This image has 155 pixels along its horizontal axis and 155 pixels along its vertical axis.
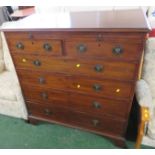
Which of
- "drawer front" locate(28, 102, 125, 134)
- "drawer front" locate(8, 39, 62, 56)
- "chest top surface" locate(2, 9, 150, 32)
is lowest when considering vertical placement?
"drawer front" locate(28, 102, 125, 134)

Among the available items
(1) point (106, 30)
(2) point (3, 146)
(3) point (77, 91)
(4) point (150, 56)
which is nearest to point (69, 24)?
(1) point (106, 30)

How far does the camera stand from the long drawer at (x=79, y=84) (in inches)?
51.5

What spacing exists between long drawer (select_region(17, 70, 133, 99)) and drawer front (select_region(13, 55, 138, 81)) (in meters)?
0.06

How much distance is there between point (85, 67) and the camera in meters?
1.30

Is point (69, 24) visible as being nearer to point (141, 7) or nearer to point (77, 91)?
point (77, 91)

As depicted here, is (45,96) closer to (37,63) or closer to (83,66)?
(37,63)

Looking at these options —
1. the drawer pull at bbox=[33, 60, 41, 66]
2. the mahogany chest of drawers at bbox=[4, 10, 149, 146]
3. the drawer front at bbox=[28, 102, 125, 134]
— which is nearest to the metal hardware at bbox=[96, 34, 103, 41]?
the mahogany chest of drawers at bbox=[4, 10, 149, 146]

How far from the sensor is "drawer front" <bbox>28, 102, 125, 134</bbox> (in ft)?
5.04

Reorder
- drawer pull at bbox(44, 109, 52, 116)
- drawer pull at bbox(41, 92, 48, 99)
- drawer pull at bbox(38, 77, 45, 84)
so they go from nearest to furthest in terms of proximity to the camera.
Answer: drawer pull at bbox(38, 77, 45, 84) → drawer pull at bbox(41, 92, 48, 99) → drawer pull at bbox(44, 109, 52, 116)

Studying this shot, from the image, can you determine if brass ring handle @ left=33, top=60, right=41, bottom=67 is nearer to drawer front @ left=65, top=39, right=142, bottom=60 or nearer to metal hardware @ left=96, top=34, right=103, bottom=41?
drawer front @ left=65, top=39, right=142, bottom=60

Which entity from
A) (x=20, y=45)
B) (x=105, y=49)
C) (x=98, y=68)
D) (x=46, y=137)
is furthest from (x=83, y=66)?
(x=46, y=137)

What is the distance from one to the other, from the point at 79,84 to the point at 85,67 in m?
0.19

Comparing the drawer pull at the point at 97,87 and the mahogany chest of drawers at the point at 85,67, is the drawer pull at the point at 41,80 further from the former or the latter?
the drawer pull at the point at 97,87

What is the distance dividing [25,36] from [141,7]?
3.65 ft
